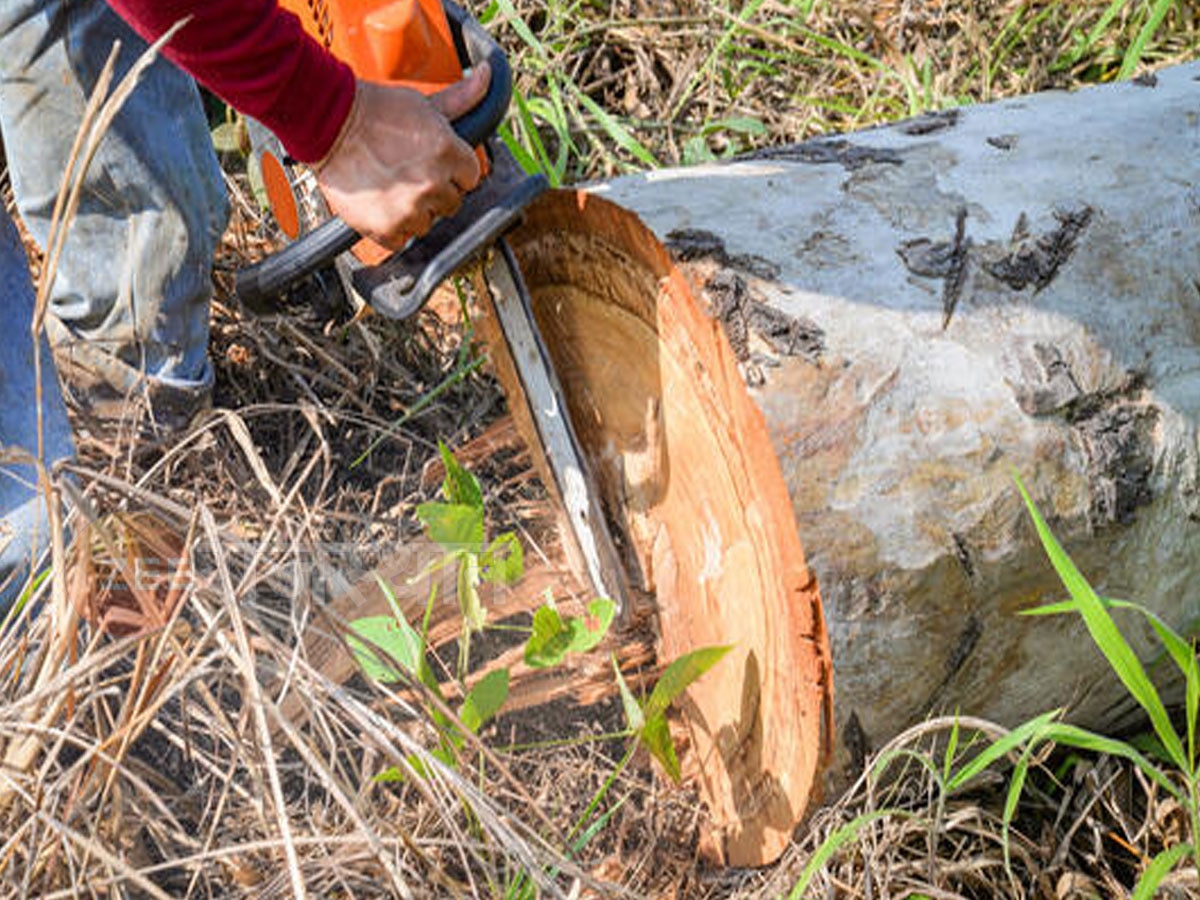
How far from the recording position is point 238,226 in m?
2.68

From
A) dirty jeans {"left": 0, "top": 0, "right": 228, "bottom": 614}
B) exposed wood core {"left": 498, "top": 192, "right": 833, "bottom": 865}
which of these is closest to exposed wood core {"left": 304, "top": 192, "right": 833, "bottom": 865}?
exposed wood core {"left": 498, "top": 192, "right": 833, "bottom": 865}

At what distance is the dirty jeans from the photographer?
5.98 feet

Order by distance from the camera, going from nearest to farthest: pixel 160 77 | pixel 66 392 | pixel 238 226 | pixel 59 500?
pixel 59 500 → pixel 160 77 → pixel 66 392 → pixel 238 226

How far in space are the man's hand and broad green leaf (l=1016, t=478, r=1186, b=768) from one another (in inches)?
26.5

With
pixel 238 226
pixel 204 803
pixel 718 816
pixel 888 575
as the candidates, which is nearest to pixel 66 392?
pixel 238 226

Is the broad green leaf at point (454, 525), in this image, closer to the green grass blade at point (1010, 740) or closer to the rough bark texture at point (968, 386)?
the rough bark texture at point (968, 386)

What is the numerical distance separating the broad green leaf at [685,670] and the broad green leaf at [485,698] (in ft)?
0.58

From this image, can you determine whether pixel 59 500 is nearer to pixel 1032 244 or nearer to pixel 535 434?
pixel 535 434

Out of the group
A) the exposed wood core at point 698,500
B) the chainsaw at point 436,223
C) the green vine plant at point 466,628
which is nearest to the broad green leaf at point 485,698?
the green vine plant at point 466,628

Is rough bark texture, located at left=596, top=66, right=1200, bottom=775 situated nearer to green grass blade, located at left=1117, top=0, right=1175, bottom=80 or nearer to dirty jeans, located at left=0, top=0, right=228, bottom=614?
dirty jeans, located at left=0, top=0, right=228, bottom=614

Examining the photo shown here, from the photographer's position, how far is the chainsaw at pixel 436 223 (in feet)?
4.82

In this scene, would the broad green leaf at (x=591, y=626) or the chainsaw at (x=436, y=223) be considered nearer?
the chainsaw at (x=436, y=223)

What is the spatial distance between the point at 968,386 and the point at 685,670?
1.47 feet

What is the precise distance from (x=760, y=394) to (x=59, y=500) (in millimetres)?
674
